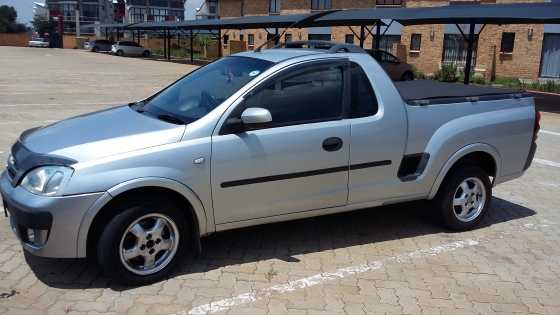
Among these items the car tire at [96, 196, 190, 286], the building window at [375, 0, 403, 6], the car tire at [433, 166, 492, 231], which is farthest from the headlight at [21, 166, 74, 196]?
the building window at [375, 0, 403, 6]

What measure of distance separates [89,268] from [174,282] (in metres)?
0.72

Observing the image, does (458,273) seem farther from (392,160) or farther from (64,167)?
(64,167)

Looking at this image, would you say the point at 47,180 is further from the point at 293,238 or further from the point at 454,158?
the point at 454,158

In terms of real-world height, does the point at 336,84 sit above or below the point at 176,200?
above

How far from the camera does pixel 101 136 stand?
387cm

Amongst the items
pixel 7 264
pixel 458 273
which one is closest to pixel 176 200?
pixel 7 264

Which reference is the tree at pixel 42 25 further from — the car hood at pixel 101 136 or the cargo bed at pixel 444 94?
the car hood at pixel 101 136

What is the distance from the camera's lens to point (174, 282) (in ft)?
13.2

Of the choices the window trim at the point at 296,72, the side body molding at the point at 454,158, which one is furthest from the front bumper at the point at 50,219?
the side body molding at the point at 454,158

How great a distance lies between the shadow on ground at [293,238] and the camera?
13.5 feet

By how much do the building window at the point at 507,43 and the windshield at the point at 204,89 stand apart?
2809cm

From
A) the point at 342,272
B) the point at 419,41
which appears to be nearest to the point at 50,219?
the point at 342,272

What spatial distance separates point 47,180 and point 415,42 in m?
33.9

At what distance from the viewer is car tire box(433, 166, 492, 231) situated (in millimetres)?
5141
